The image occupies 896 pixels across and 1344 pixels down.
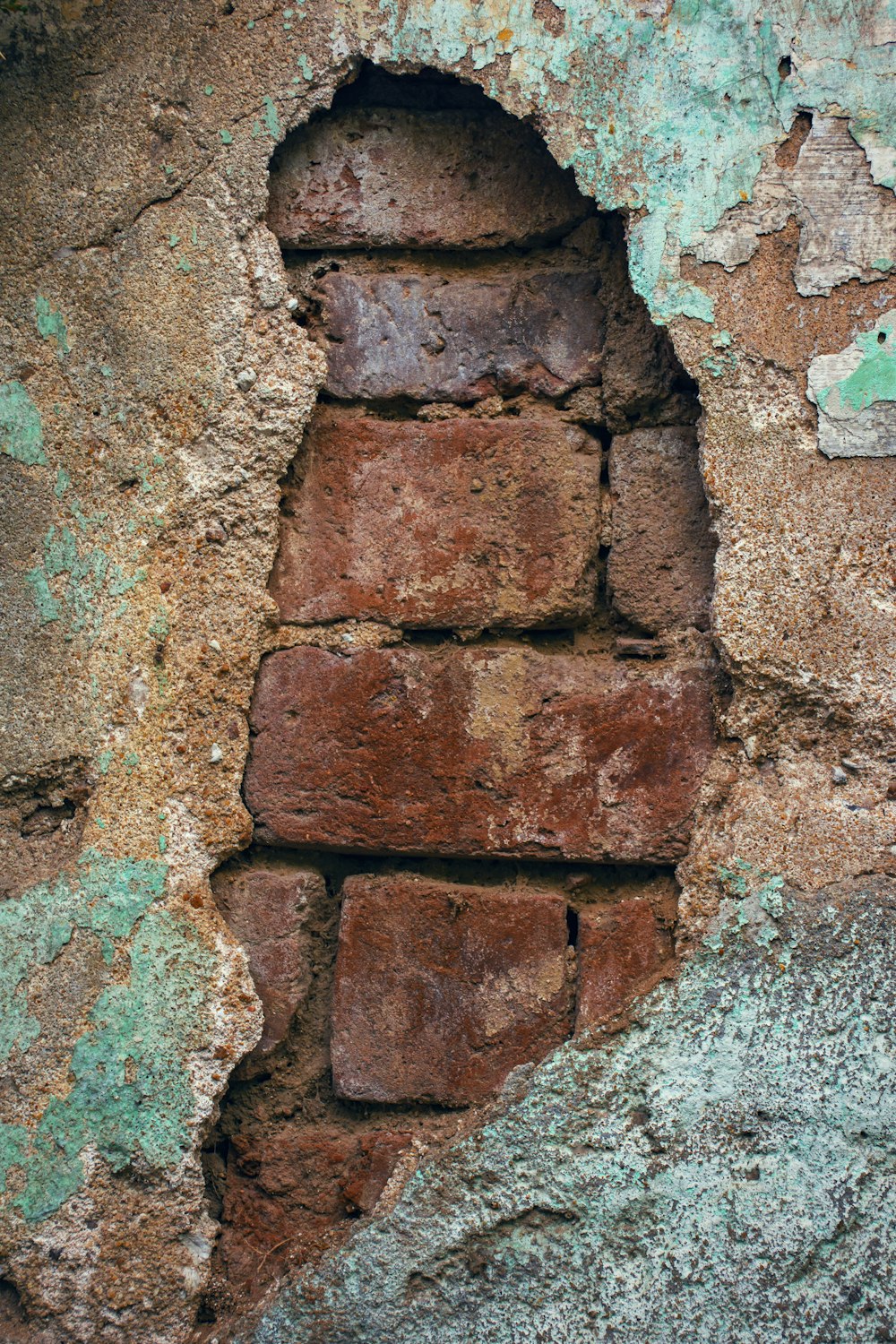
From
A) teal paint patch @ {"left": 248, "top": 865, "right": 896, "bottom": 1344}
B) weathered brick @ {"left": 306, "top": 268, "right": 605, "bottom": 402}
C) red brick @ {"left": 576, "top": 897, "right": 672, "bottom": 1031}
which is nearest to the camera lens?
teal paint patch @ {"left": 248, "top": 865, "right": 896, "bottom": 1344}

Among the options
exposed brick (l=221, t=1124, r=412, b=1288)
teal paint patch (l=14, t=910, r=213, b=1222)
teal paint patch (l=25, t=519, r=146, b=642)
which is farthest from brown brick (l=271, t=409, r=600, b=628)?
exposed brick (l=221, t=1124, r=412, b=1288)

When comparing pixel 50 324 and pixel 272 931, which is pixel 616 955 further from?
pixel 50 324

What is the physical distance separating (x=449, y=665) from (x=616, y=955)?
0.39m

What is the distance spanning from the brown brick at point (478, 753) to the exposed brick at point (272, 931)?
0.19 feet

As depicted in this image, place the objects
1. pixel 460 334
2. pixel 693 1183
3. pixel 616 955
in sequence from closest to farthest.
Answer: pixel 693 1183 → pixel 616 955 → pixel 460 334

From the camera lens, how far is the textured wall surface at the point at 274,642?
1133 millimetres

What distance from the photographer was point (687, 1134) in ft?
3.73

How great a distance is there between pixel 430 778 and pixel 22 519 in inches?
23.1

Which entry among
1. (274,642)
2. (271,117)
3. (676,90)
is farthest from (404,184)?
(274,642)

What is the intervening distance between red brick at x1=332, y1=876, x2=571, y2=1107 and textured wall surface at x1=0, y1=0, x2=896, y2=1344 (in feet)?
0.22

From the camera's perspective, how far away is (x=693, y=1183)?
1127 millimetres

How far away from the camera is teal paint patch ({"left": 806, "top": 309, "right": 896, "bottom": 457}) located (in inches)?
47.1

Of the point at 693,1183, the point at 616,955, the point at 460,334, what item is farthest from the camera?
the point at 460,334

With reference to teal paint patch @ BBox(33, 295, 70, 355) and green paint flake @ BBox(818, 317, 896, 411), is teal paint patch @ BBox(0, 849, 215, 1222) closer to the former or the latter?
teal paint patch @ BBox(33, 295, 70, 355)
